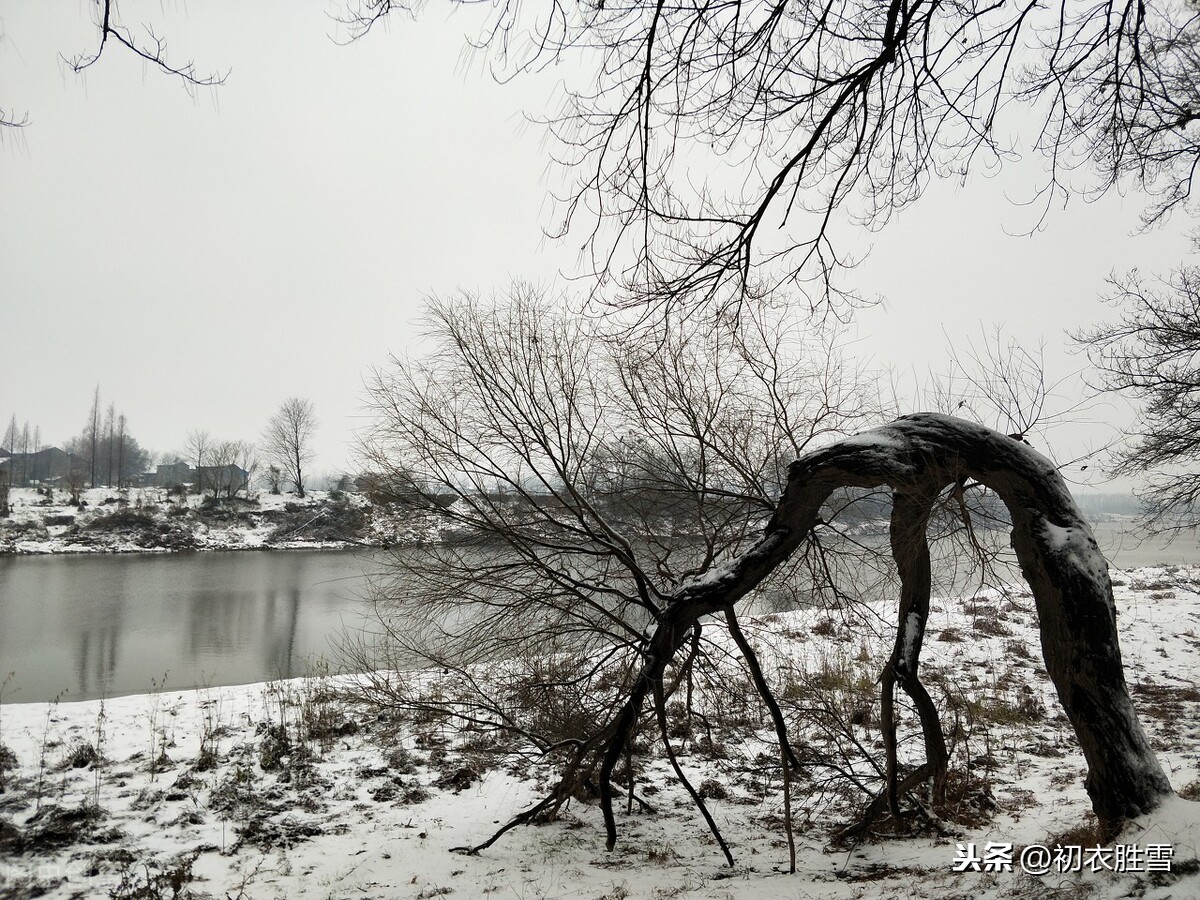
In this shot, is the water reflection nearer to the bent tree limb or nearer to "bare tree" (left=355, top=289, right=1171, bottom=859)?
"bare tree" (left=355, top=289, right=1171, bottom=859)

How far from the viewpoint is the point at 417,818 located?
219 inches

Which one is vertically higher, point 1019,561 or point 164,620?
point 1019,561

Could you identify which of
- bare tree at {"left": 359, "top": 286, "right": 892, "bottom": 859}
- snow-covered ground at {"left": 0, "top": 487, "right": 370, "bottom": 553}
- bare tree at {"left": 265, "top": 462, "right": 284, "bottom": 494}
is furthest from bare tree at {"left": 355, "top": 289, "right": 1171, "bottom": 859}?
bare tree at {"left": 265, "top": 462, "right": 284, "bottom": 494}

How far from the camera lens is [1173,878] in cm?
275

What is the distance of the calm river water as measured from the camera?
35.7 ft

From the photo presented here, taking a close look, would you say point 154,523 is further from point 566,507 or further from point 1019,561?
point 1019,561

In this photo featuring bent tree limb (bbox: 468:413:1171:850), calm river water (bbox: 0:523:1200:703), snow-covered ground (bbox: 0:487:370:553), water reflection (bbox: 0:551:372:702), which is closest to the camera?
bent tree limb (bbox: 468:413:1171:850)

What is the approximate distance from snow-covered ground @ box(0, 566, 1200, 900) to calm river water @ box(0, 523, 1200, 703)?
1.72m

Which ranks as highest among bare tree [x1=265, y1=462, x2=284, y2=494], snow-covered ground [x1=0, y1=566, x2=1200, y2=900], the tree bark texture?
bare tree [x1=265, y1=462, x2=284, y2=494]

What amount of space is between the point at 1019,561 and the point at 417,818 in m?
5.09

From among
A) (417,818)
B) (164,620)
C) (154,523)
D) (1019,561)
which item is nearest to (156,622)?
(164,620)

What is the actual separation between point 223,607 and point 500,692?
47.9 feet

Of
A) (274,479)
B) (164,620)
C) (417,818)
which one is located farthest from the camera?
(274,479)

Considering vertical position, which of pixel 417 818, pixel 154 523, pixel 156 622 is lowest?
pixel 417 818
